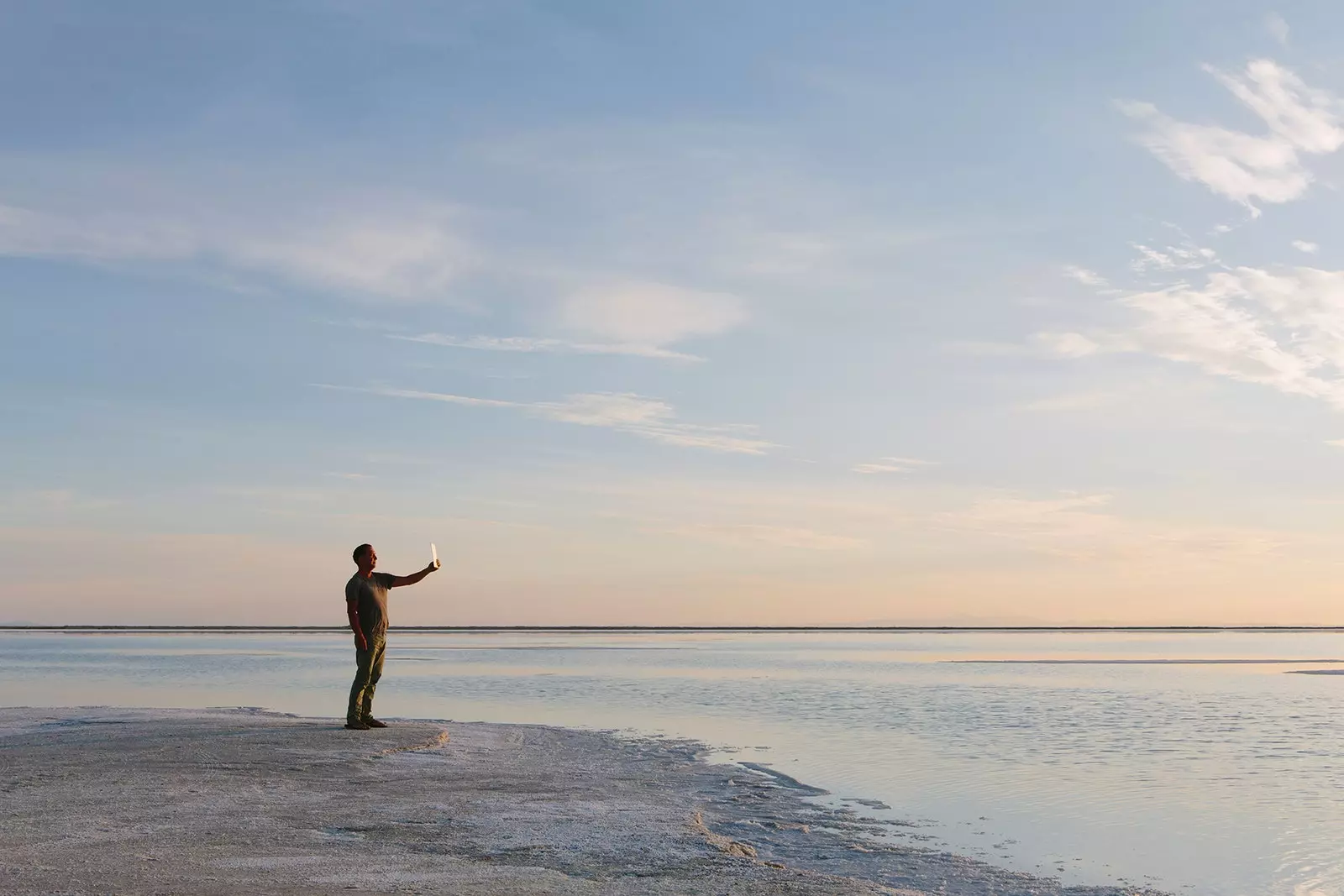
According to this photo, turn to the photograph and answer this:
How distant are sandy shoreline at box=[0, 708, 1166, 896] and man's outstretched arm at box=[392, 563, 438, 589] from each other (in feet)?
6.59

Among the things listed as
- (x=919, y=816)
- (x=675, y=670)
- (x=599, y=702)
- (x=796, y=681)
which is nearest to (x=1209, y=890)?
(x=919, y=816)

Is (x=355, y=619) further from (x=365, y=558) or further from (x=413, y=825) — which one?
(x=413, y=825)

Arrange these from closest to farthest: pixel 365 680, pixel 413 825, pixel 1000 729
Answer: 1. pixel 413 825
2. pixel 365 680
3. pixel 1000 729

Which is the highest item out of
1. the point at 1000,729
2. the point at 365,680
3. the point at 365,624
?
the point at 365,624

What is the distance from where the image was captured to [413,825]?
32.1 feet

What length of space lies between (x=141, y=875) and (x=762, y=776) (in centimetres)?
837

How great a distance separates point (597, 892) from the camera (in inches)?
300

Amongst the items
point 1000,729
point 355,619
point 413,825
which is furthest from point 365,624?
point 1000,729

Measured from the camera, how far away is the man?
16.4m

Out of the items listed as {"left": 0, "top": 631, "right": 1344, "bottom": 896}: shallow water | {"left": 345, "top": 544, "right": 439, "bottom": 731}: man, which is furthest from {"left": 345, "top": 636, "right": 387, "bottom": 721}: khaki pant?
{"left": 0, "top": 631, "right": 1344, "bottom": 896}: shallow water

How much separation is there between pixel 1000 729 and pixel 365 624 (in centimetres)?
1081

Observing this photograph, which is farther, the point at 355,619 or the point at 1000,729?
the point at 1000,729

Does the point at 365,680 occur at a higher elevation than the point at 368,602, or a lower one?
lower

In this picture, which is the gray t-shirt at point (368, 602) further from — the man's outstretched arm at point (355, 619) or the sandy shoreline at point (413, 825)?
the sandy shoreline at point (413, 825)
